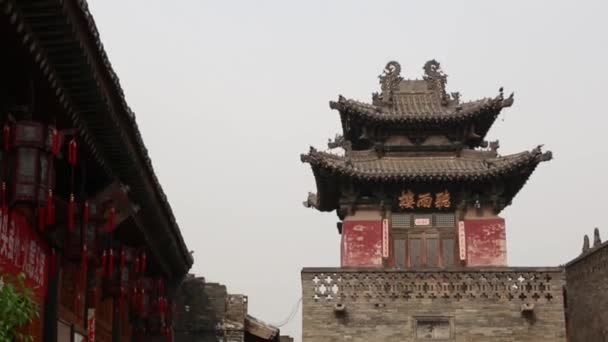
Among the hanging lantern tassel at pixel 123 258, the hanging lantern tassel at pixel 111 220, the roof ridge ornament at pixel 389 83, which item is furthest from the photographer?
the roof ridge ornament at pixel 389 83

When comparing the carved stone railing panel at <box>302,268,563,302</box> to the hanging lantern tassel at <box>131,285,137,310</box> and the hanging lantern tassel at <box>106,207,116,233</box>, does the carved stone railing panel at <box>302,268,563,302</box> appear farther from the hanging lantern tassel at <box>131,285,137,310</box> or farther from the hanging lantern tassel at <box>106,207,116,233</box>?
the hanging lantern tassel at <box>106,207,116,233</box>

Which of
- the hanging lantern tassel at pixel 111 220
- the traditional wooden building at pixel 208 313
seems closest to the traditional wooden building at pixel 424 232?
the traditional wooden building at pixel 208 313

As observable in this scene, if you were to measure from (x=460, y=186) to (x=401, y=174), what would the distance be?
148 centimetres

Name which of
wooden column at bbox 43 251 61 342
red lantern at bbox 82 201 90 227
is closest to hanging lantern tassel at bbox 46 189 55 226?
red lantern at bbox 82 201 90 227

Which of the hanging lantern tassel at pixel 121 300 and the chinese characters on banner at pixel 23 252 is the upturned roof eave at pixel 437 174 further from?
the chinese characters on banner at pixel 23 252

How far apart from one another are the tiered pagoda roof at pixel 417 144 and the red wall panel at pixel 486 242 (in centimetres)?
98

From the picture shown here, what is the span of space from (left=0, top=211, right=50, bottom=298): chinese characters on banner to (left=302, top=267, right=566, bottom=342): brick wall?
39.8 feet

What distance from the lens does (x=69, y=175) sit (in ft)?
34.1

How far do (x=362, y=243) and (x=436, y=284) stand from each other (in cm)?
199

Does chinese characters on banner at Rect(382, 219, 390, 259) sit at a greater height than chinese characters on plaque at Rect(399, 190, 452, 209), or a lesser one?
lesser

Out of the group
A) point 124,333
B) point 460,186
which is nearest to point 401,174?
point 460,186

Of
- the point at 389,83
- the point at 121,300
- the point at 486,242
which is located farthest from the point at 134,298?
the point at 389,83

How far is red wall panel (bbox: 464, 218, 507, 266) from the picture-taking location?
2166 cm

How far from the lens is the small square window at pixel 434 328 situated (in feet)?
68.7
